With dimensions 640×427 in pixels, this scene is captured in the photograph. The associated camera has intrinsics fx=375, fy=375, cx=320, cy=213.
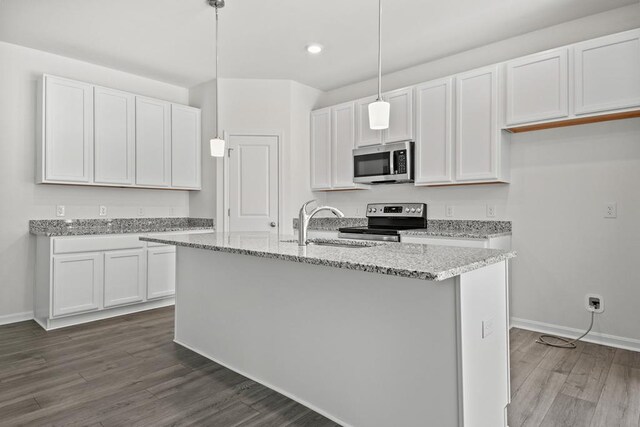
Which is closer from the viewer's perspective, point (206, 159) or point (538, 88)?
point (538, 88)

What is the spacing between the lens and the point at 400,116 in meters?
4.12

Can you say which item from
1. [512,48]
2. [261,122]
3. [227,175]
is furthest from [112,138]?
[512,48]

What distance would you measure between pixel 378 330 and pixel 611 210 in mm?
2599

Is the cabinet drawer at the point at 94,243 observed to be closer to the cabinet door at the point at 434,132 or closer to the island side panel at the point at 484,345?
the cabinet door at the point at 434,132

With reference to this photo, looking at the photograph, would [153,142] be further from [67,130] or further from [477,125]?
[477,125]

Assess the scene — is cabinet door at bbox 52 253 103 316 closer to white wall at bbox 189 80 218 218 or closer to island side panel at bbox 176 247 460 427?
white wall at bbox 189 80 218 218

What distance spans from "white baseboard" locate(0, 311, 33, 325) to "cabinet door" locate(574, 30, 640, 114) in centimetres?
541

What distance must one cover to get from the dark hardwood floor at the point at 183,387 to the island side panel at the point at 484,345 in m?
0.38

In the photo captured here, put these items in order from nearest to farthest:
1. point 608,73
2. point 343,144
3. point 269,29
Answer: point 608,73 < point 269,29 < point 343,144

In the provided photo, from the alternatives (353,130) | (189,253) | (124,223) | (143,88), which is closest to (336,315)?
(189,253)

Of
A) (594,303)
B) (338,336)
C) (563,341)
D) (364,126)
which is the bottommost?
(563,341)

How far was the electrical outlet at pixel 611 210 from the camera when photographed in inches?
122

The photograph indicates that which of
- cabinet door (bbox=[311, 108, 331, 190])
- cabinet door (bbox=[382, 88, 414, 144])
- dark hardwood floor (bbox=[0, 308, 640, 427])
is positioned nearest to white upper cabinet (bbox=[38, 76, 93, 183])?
dark hardwood floor (bbox=[0, 308, 640, 427])

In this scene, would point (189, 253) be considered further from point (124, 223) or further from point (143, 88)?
point (143, 88)
